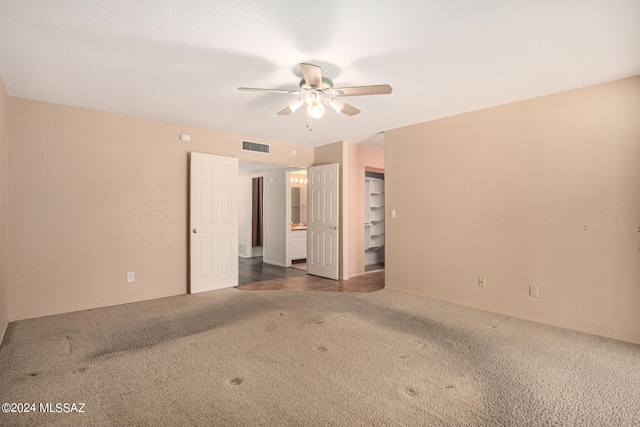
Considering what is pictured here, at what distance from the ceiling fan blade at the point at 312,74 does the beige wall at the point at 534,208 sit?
2475 mm

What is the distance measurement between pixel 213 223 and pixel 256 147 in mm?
1503

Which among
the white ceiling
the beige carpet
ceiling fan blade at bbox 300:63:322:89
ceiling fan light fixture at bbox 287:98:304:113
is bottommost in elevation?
the beige carpet

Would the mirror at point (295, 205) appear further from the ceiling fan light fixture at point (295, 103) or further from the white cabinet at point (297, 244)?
the ceiling fan light fixture at point (295, 103)

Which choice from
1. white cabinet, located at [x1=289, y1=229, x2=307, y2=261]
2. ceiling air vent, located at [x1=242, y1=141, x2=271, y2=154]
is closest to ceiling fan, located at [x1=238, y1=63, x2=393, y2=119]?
ceiling air vent, located at [x1=242, y1=141, x2=271, y2=154]

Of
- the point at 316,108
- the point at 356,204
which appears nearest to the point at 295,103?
the point at 316,108

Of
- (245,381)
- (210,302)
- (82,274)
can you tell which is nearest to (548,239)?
(245,381)

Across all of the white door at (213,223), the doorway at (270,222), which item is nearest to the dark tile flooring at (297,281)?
the doorway at (270,222)

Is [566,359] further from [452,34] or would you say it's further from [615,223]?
[452,34]

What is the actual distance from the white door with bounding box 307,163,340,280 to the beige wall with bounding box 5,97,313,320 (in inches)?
83.0

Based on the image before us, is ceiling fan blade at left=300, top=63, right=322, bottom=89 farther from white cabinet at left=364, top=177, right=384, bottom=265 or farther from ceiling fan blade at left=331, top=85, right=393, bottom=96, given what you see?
white cabinet at left=364, top=177, right=384, bottom=265

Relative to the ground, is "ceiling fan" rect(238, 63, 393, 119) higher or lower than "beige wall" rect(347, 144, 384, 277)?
higher

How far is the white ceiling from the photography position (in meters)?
2.05

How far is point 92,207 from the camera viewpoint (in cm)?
400

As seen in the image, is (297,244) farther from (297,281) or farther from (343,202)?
(343,202)
